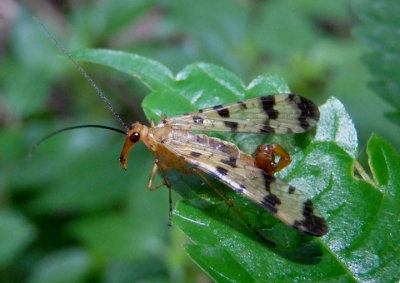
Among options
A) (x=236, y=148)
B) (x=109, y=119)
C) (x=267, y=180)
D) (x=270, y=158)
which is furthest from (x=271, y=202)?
(x=109, y=119)

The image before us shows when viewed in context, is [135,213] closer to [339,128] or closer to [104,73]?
[104,73]

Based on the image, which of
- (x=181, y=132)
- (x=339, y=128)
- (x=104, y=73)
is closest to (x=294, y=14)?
(x=104, y=73)

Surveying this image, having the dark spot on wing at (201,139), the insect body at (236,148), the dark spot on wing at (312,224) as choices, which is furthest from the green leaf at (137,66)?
the dark spot on wing at (312,224)

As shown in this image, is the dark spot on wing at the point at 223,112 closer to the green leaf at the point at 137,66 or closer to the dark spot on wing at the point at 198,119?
the dark spot on wing at the point at 198,119

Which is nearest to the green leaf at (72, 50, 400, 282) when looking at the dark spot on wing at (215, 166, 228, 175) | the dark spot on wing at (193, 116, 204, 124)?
the dark spot on wing at (215, 166, 228, 175)

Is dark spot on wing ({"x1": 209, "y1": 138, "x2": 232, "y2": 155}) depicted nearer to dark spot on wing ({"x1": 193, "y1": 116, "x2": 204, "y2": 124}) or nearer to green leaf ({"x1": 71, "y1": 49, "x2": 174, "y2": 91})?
dark spot on wing ({"x1": 193, "y1": 116, "x2": 204, "y2": 124})
